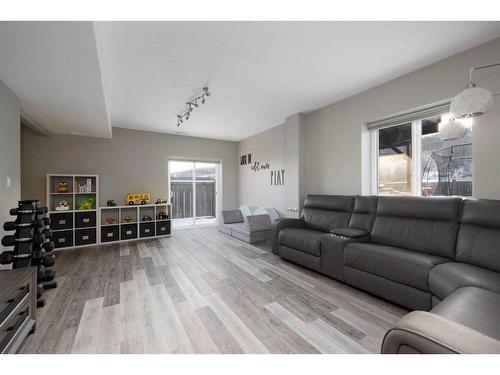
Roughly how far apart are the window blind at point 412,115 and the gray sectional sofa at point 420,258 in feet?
3.43

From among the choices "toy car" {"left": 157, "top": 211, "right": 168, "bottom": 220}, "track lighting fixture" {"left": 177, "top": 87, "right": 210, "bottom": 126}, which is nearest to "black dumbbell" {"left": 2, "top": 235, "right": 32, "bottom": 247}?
"track lighting fixture" {"left": 177, "top": 87, "right": 210, "bottom": 126}

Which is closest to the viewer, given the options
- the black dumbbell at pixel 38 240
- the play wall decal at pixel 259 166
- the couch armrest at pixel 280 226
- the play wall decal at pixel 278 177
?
the black dumbbell at pixel 38 240

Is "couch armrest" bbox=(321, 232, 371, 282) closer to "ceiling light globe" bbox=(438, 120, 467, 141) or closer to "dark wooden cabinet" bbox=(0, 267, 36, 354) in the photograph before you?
"ceiling light globe" bbox=(438, 120, 467, 141)

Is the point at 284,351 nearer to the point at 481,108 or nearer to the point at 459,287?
the point at 459,287

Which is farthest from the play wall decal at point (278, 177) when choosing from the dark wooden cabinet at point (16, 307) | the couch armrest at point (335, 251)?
the dark wooden cabinet at point (16, 307)

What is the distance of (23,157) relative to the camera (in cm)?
382

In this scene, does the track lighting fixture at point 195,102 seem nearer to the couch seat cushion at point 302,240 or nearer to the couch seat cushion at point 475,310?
the couch seat cushion at point 302,240

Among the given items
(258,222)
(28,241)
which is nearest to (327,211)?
(258,222)

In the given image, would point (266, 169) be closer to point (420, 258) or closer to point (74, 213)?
point (420, 258)

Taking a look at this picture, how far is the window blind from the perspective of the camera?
7.64 ft

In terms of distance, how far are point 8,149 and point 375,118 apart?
4487 millimetres

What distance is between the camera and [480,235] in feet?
5.79

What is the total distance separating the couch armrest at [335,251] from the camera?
2.32 m
